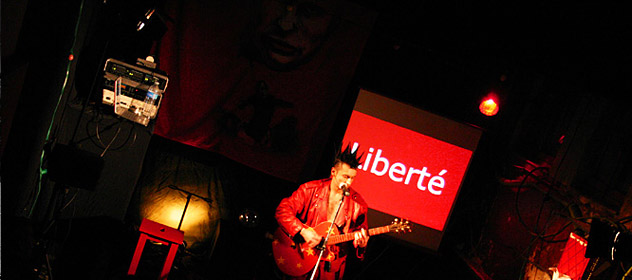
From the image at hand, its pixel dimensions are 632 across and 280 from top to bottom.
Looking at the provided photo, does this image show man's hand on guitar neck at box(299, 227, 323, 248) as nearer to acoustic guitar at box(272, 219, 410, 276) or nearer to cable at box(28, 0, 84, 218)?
acoustic guitar at box(272, 219, 410, 276)

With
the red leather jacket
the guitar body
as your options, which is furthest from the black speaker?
the guitar body

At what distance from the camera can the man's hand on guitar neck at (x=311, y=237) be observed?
443 cm

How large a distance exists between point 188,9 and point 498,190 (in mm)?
4647

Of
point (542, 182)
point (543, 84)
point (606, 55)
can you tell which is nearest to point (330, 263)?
point (542, 182)

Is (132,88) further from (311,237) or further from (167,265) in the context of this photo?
(311,237)

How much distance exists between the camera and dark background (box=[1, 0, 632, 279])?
379 centimetres

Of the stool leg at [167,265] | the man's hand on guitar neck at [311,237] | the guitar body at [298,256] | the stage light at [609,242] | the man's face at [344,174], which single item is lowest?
the stool leg at [167,265]

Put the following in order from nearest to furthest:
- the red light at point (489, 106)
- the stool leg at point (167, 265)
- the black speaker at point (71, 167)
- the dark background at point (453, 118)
→ the black speaker at point (71, 167) < the dark background at point (453, 118) < the stool leg at point (167, 265) < the red light at point (489, 106)

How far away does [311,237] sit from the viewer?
14.6 feet

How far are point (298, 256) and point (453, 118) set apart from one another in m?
2.59

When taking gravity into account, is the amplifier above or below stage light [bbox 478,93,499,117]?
Answer: below

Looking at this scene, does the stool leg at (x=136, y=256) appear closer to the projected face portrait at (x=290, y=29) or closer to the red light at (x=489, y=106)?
the projected face portrait at (x=290, y=29)

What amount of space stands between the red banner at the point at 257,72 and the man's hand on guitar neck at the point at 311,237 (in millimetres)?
1229

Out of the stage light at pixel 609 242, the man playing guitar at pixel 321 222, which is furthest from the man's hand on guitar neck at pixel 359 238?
the stage light at pixel 609 242
